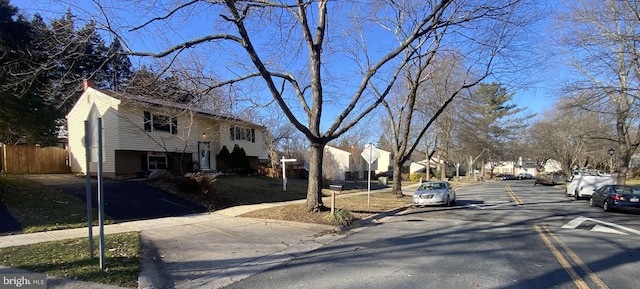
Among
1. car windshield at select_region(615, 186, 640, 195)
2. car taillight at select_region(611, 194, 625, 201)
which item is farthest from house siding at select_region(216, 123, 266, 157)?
car windshield at select_region(615, 186, 640, 195)

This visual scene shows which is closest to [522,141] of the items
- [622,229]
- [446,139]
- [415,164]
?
[415,164]

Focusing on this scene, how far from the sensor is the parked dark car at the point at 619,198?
14586 millimetres

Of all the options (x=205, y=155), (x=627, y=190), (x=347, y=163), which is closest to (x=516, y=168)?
(x=347, y=163)

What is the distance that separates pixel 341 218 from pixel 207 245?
435 cm

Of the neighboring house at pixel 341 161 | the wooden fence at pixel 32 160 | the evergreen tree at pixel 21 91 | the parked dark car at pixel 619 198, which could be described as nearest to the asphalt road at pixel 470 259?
the parked dark car at pixel 619 198

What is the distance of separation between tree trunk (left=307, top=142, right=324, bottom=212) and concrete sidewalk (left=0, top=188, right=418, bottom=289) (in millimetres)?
1424

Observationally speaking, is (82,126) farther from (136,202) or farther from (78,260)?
(78,260)

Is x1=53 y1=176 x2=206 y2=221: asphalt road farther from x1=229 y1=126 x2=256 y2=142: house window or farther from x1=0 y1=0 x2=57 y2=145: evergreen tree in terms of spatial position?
x1=229 y1=126 x2=256 y2=142: house window

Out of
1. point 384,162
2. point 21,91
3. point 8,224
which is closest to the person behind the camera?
point 8,224

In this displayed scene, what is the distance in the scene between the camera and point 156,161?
23484 mm

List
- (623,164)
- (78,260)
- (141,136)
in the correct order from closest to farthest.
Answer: (78,260), (141,136), (623,164)

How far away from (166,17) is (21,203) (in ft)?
25.1

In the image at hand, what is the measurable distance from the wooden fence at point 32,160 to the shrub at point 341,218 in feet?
58.4

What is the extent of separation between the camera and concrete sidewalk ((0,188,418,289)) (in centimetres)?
554
